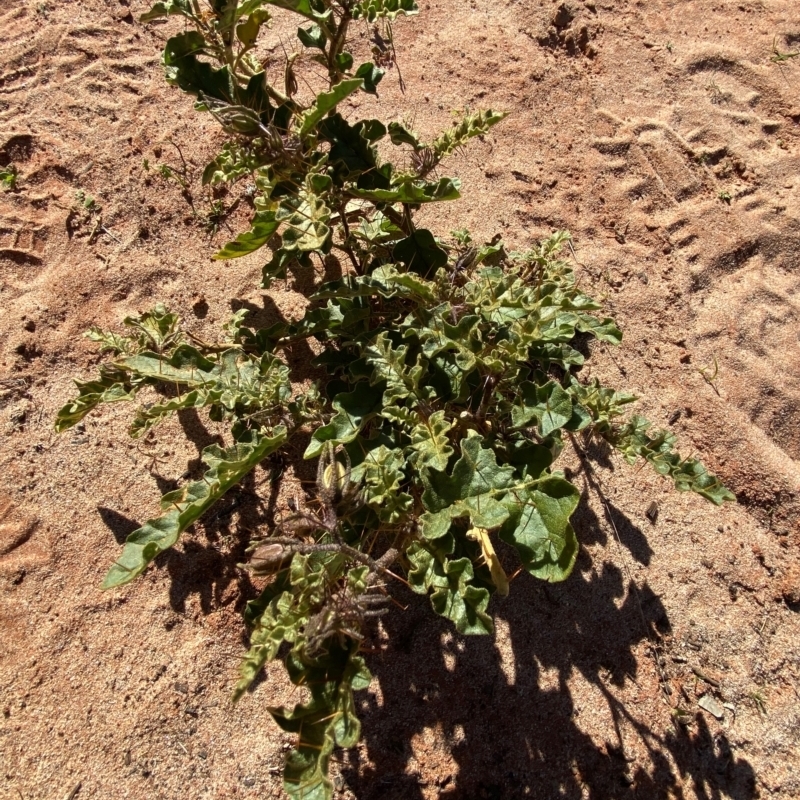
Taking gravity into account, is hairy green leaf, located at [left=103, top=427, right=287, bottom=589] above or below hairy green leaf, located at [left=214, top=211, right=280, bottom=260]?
below

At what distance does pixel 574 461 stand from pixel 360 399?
1202 mm

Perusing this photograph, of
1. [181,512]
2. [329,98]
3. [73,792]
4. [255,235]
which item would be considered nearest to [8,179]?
[255,235]

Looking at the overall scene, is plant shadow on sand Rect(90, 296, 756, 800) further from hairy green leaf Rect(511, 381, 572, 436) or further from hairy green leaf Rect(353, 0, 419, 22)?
hairy green leaf Rect(353, 0, 419, 22)

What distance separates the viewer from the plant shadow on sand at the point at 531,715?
2.79 m

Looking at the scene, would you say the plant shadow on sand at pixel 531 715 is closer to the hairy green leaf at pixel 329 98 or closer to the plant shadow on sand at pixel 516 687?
the plant shadow on sand at pixel 516 687

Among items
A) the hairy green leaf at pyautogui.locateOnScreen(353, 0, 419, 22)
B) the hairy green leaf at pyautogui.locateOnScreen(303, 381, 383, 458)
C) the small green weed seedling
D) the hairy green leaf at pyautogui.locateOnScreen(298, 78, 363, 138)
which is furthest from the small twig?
the hairy green leaf at pyautogui.locateOnScreen(353, 0, 419, 22)

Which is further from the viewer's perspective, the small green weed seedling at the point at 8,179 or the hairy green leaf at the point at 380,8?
the small green weed seedling at the point at 8,179

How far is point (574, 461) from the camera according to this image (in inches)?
127

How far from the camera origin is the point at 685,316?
3.48 m

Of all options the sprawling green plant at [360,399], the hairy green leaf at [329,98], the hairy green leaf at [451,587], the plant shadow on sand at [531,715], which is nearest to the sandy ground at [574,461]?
the plant shadow on sand at [531,715]

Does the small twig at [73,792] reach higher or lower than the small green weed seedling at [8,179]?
lower

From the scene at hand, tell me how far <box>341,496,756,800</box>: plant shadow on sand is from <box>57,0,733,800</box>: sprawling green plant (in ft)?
→ 1.19

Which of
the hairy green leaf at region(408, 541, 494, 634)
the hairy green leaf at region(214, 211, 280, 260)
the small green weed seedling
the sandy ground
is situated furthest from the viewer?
the small green weed seedling

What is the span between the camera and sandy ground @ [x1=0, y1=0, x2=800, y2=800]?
283cm
